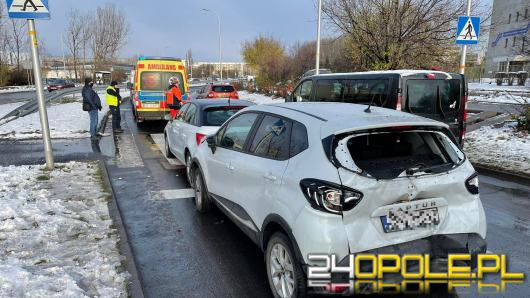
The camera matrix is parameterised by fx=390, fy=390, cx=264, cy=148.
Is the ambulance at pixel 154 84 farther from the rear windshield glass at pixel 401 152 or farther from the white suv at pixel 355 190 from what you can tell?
the rear windshield glass at pixel 401 152

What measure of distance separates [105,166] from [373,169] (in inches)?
259

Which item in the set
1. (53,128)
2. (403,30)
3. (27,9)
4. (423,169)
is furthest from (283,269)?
(403,30)

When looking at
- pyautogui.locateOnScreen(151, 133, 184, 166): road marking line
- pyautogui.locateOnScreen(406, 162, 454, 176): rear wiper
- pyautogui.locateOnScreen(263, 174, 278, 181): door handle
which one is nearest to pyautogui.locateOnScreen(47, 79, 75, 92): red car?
pyautogui.locateOnScreen(151, 133, 184, 166): road marking line

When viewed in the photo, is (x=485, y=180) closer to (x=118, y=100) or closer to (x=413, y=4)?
(x=413, y=4)

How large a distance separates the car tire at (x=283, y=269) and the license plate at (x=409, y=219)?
2.38 feet

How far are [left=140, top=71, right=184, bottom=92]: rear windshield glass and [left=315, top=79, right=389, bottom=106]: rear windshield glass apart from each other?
7361 millimetres

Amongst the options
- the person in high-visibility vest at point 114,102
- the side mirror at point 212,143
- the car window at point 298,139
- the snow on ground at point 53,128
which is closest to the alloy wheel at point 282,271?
the car window at point 298,139

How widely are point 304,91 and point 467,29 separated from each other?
175 inches

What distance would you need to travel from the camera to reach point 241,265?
4000 mm

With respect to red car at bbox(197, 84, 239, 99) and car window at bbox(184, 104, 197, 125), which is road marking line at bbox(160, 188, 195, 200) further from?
red car at bbox(197, 84, 239, 99)

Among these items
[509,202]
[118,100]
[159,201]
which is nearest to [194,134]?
[159,201]

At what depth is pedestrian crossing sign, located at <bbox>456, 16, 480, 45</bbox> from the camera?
9984 mm

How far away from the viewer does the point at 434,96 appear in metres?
7.63

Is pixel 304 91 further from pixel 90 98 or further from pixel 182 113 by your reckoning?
pixel 90 98
